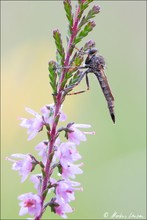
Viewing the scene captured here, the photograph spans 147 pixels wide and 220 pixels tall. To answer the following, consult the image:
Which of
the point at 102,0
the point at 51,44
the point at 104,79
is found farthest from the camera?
the point at 102,0

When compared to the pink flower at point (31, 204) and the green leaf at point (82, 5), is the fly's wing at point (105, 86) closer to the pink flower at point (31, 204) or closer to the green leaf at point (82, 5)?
the green leaf at point (82, 5)

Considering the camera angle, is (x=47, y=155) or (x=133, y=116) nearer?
(x=47, y=155)

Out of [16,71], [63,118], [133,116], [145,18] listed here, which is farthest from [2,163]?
[145,18]

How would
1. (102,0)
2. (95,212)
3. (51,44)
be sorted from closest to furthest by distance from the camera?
(95,212)
(51,44)
(102,0)

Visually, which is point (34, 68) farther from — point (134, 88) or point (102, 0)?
point (102, 0)

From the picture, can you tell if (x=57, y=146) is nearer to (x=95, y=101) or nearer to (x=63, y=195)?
(x=63, y=195)

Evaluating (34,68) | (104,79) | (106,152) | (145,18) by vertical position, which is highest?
(145,18)

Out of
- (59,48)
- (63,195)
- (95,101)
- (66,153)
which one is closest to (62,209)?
(63,195)

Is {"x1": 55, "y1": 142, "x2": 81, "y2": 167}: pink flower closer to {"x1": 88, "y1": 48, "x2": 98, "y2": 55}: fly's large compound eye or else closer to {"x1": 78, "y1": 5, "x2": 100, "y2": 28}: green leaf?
{"x1": 78, "y1": 5, "x2": 100, "y2": 28}: green leaf
